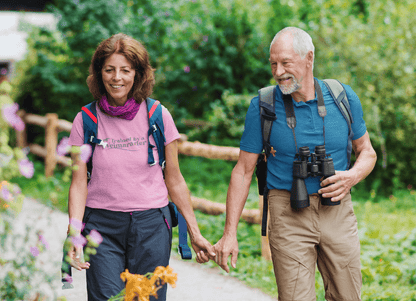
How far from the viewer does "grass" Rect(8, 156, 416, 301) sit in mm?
4556

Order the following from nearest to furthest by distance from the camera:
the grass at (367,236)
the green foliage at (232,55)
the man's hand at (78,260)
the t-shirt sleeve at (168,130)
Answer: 1. the man's hand at (78,260)
2. the t-shirt sleeve at (168,130)
3. the grass at (367,236)
4. the green foliage at (232,55)

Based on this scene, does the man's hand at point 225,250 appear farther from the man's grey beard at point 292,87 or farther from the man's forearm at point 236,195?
the man's grey beard at point 292,87

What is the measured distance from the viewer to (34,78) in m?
11.1

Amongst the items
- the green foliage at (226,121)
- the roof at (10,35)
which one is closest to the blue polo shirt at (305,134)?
the green foliage at (226,121)

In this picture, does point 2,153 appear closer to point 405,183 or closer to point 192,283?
point 192,283

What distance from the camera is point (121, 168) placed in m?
2.71

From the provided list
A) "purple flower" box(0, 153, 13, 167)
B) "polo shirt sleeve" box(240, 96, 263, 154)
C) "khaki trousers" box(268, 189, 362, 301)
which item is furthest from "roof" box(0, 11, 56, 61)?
"purple flower" box(0, 153, 13, 167)

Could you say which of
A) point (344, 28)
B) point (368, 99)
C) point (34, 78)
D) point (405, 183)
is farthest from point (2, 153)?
point (34, 78)

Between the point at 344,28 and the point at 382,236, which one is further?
the point at 344,28

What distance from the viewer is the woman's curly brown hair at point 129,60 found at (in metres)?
2.75

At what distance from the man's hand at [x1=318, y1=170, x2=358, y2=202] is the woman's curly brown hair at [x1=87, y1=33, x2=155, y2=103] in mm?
1095

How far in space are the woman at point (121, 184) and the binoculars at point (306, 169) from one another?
27.3 inches

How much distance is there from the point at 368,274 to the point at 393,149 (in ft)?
16.6

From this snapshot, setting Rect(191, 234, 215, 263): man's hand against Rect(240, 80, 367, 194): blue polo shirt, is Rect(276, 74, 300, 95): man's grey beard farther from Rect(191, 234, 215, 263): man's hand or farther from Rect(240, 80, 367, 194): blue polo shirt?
Rect(191, 234, 215, 263): man's hand
